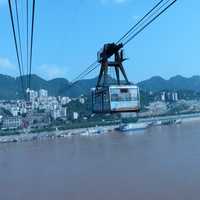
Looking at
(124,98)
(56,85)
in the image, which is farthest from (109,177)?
(56,85)

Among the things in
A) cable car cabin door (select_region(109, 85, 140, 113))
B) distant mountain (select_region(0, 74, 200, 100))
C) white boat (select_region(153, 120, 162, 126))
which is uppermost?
distant mountain (select_region(0, 74, 200, 100))

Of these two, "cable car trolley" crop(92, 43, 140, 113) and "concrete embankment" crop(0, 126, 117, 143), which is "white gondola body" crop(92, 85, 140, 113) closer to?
"cable car trolley" crop(92, 43, 140, 113)

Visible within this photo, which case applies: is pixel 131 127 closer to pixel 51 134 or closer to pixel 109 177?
pixel 51 134

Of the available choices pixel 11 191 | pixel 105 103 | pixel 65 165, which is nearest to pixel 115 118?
pixel 65 165

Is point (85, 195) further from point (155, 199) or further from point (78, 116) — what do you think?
point (78, 116)

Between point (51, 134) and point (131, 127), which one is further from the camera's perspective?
point (131, 127)

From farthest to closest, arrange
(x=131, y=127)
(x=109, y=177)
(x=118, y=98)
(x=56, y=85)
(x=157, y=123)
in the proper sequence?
(x=56, y=85), (x=157, y=123), (x=131, y=127), (x=109, y=177), (x=118, y=98)

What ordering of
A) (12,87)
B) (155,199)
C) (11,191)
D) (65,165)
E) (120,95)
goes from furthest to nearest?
(12,87), (65,165), (11,191), (155,199), (120,95)

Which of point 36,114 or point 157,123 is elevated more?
point 36,114

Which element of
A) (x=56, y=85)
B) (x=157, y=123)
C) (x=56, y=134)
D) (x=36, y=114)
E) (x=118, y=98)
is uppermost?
(x=56, y=85)

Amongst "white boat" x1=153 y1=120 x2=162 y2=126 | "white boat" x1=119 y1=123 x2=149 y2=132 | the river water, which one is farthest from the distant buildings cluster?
the river water

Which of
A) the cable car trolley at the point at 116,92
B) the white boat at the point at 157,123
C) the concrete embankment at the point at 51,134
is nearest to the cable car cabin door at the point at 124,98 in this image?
the cable car trolley at the point at 116,92
